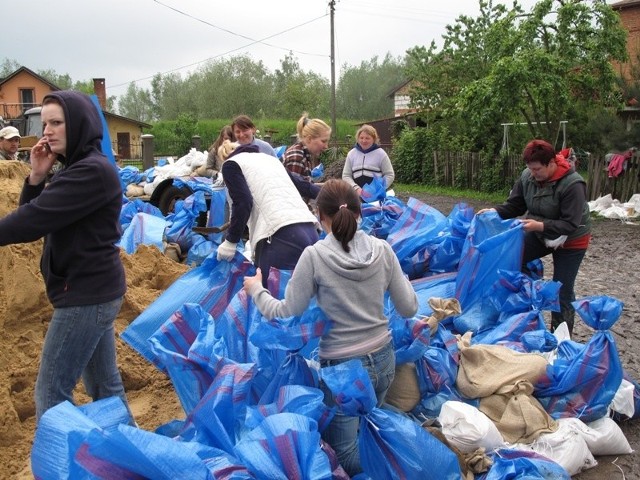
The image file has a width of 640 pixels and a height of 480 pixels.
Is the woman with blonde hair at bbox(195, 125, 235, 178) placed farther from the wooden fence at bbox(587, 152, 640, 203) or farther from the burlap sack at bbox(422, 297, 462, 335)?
the wooden fence at bbox(587, 152, 640, 203)

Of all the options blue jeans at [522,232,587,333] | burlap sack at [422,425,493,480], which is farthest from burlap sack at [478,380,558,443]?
A: blue jeans at [522,232,587,333]

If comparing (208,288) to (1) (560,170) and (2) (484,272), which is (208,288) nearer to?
(2) (484,272)

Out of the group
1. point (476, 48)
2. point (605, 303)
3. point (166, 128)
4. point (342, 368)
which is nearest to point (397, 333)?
point (342, 368)

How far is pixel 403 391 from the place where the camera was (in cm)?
311

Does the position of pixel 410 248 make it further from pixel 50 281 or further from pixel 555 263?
pixel 50 281

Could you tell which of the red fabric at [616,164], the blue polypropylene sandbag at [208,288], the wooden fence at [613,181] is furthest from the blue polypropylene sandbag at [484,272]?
the wooden fence at [613,181]

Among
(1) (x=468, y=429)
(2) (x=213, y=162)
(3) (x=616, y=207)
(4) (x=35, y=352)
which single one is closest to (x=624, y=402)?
(1) (x=468, y=429)

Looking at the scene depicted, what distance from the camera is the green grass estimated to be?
15359mm

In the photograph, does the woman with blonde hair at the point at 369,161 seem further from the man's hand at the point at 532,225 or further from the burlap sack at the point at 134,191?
the burlap sack at the point at 134,191

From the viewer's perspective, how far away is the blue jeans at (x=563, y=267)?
4.27 meters

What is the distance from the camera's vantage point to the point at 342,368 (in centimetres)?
235

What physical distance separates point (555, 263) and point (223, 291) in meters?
2.17

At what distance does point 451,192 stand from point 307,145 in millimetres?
12807

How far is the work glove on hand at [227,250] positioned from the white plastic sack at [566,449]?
1.74 metres
